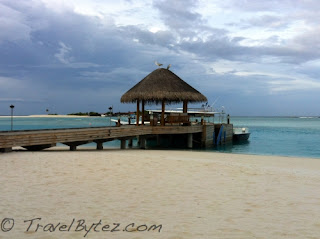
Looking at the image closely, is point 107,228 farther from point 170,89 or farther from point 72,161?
point 170,89

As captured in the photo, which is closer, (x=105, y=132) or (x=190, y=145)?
(x=105, y=132)

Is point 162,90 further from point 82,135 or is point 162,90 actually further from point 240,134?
point 240,134

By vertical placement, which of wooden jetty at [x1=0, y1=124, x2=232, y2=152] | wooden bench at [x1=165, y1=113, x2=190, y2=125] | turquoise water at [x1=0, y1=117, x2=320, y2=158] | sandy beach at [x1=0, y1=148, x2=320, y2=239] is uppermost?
wooden bench at [x1=165, y1=113, x2=190, y2=125]

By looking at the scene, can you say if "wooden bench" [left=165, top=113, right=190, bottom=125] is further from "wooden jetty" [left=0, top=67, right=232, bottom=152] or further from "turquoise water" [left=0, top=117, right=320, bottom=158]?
"turquoise water" [left=0, top=117, right=320, bottom=158]

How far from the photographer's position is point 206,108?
30484 mm

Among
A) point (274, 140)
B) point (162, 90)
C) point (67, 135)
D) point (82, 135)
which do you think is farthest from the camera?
point (274, 140)

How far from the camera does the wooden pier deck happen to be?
11195 millimetres

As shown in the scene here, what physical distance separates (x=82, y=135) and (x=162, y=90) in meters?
6.54

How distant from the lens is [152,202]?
537 cm

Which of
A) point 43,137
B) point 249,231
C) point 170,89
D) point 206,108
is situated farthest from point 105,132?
point 206,108

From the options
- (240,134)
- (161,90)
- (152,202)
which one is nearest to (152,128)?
(161,90)

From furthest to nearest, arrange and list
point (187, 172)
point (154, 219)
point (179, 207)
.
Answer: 1. point (187, 172)
2. point (179, 207)
3. point (154, 219)

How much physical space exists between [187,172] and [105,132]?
7.94 meters

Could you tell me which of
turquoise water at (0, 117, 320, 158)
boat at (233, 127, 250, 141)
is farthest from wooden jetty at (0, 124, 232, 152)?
boat at (233, 127, 250, 141)
